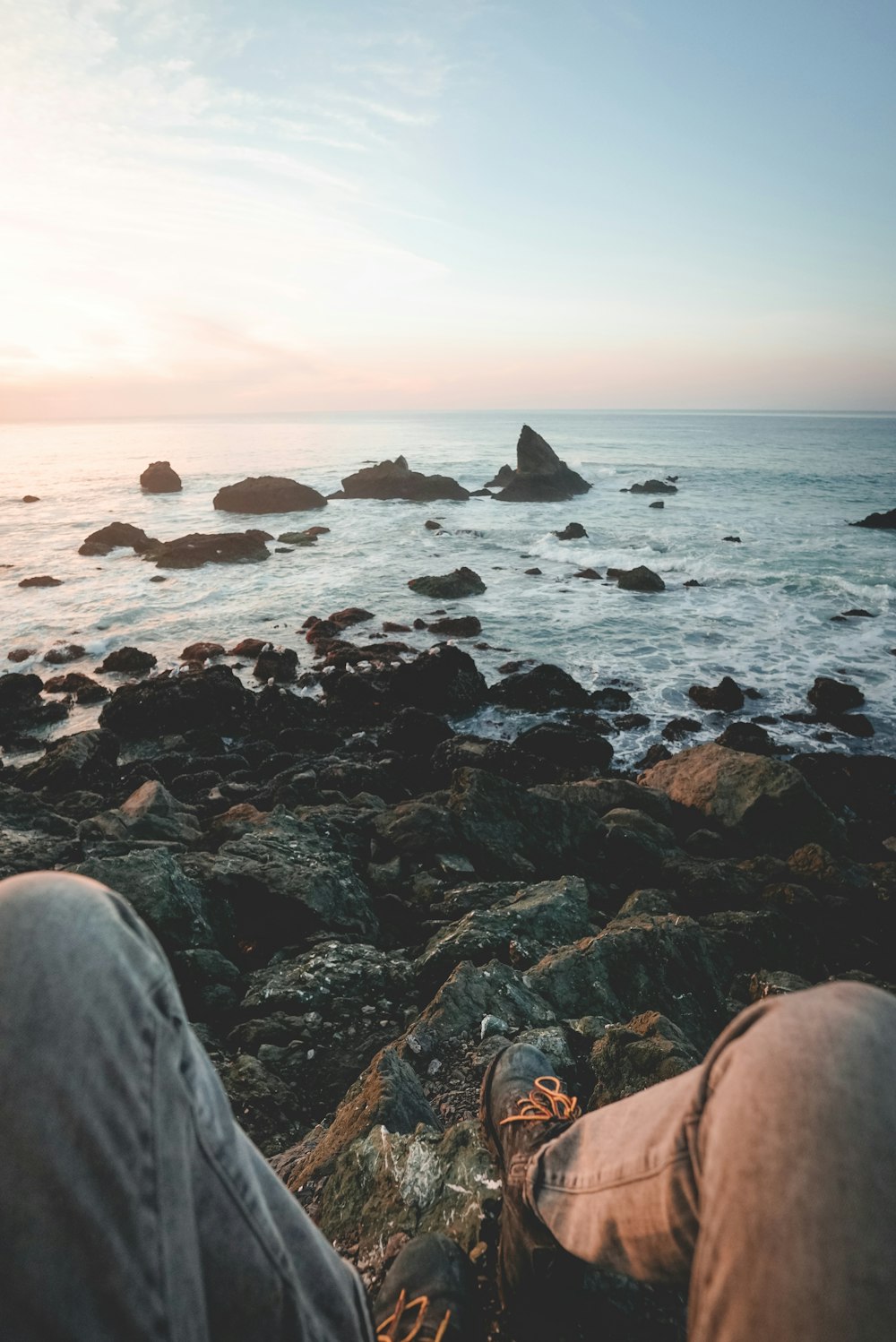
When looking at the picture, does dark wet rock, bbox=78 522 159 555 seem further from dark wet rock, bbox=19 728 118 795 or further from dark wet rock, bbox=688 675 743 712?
dark wet rock, bbox=688 675 743 712

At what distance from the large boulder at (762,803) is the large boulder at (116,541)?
28555 mm

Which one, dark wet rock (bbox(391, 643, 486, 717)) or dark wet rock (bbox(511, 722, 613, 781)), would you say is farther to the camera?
dark wet rock (bbox(391, 643, 486, 717))

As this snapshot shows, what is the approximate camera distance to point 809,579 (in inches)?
929

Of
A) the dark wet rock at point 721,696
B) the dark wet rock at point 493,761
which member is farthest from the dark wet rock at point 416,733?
the dark wet rock at point 721,696

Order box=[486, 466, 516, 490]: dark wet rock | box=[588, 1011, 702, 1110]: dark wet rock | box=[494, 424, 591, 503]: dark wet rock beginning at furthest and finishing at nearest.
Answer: box=[486, 466, 516, 490]: dark wet rock, box=[494, 424, 591, 503]: dark wet rock, box=[588, 1011, 702, 1110]: dark wet rock

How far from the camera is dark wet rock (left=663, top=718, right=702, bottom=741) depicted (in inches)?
512

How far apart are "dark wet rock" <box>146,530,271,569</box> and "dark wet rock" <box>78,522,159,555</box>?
0.72 meters

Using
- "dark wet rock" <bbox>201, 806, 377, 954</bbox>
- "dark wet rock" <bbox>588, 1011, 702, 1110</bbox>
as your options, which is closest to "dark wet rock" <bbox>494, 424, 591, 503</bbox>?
Result: "dark wet rock" <bbox>201, 806, 377, 954</bbox>

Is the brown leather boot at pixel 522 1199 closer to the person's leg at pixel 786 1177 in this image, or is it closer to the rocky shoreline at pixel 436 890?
the rocky shoreline at pixel 436 890

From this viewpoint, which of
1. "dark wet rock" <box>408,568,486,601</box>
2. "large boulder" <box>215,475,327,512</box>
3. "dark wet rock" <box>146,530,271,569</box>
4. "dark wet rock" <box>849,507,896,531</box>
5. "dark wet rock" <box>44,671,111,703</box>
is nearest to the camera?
"dark wet rock" <box>44,671,111,703</box>

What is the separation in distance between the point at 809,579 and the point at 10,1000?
26762 mm

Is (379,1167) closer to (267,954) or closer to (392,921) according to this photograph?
(267,954)

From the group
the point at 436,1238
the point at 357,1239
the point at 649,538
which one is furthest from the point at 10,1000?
the point at 649,538

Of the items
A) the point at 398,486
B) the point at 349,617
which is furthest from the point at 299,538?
the point at 398,486
